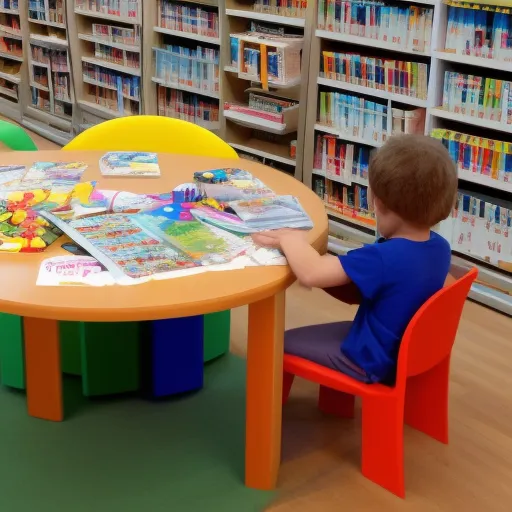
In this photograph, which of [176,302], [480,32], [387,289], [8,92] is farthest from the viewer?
[8,92]

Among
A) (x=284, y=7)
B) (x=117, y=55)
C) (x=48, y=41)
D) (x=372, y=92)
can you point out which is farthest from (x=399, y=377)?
(x=48, y=41)

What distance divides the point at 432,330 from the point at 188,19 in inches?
123

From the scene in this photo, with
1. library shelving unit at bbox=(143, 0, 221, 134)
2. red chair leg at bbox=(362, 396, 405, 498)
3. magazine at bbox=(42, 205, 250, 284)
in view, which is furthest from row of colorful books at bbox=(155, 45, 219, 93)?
red chair leg at bbox=(362, 396, 405, 498)

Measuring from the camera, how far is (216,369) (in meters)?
2.67

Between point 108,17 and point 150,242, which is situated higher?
point 108,17

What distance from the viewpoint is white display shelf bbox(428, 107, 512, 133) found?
311 centimetres

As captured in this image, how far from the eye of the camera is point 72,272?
1671 millimetres

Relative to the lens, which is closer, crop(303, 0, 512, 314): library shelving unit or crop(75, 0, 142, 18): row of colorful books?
crop(303, 0, 512, 314): library shelving unit

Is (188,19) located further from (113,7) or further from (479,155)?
(479,155)

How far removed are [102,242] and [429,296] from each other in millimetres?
795

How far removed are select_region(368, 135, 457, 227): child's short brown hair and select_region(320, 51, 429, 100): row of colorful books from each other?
5.21 ft

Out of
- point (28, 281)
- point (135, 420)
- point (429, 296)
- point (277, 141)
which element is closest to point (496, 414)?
point (429, 296)

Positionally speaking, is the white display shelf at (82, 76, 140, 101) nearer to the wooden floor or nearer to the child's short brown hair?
the wooden floor

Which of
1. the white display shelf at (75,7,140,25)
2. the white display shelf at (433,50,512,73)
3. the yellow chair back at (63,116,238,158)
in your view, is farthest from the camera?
the white display shelf at (75,7,140,25)
